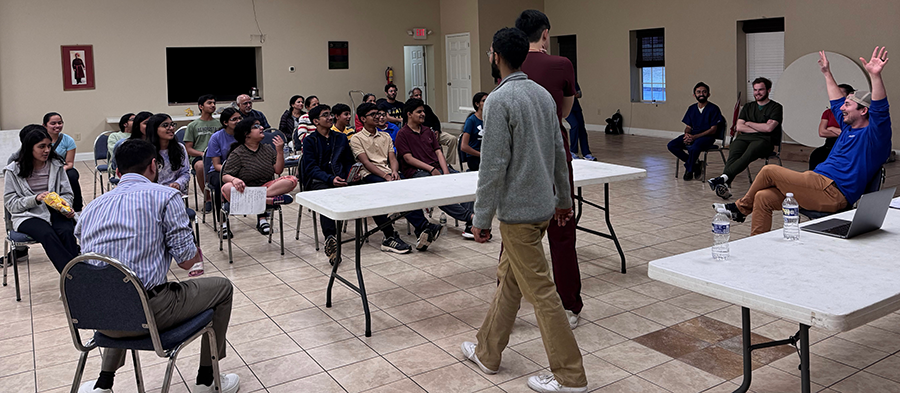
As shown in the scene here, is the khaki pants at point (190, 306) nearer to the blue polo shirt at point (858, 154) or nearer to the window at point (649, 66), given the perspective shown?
the blue polo shirt at point (858, 154)

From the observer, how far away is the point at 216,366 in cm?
276

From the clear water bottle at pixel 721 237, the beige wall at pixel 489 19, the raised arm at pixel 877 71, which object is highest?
the beige wall at pixel 489 19

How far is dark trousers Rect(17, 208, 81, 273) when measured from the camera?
4.27 metres

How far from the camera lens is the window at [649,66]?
12.5 m

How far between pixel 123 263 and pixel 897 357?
312 cm

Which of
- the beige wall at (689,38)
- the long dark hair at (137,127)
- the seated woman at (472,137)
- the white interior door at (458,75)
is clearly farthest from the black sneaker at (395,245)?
the white interior door at (458,75)

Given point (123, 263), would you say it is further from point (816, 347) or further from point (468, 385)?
point (816, 347)

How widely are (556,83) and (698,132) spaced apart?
5490 millimetres

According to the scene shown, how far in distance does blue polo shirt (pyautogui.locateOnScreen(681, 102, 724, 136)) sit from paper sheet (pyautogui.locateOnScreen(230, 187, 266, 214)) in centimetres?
514

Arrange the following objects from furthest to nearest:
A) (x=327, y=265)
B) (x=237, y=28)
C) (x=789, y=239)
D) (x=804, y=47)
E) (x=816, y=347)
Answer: (x=237, y=28)
(x=804, y=47)
(x=327, y=265)
(x=816, y=347)
(x=789, y=239)

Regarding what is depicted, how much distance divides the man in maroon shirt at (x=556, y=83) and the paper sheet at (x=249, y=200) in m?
2.49

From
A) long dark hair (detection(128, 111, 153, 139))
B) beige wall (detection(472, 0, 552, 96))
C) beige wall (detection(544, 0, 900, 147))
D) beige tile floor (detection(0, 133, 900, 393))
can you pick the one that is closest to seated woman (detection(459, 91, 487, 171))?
beige tile floor (detection(0, 133, 900, 393))

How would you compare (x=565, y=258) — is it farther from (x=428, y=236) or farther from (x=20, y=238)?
(x=20, y=238)

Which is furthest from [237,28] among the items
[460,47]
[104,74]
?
[460,47]
